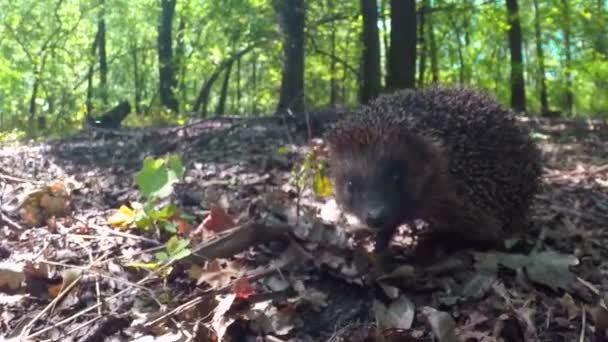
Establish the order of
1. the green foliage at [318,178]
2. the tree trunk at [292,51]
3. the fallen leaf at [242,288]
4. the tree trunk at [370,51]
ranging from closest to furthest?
1. the fallen leaf at [242,288]
2. the green foliage at [318,178]
3. the tree trunk at [292,51]
4. the tree trunk at [370,51]

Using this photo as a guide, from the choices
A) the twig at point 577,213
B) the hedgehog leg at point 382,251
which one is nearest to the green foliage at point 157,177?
the hedgehog leg at point 382,251

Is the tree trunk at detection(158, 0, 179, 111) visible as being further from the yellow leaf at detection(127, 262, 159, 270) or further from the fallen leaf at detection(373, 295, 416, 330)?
the fallen leaf at detection(373, 295, 416, 330)

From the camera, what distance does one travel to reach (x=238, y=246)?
3.94 m

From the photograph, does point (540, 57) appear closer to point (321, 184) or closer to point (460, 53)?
point (460, 53)

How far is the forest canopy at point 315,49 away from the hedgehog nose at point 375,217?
729 cm

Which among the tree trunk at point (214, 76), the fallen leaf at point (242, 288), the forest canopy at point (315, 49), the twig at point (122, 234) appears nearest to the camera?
the fallen leaf at point (242, 288)

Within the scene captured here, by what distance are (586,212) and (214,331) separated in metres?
3.38

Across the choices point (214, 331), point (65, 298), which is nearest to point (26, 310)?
point (65, 298)

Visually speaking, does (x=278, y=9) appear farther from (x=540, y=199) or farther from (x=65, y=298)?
(x=65, y=298)

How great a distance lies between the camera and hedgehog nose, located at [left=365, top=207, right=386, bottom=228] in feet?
13.2

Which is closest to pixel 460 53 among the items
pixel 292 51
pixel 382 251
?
pixel 292 51

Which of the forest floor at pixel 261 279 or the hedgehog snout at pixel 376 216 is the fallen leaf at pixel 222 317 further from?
the hedgehog snout at pixel 376 216

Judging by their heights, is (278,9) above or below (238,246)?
above

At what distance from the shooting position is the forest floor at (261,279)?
3.30m
